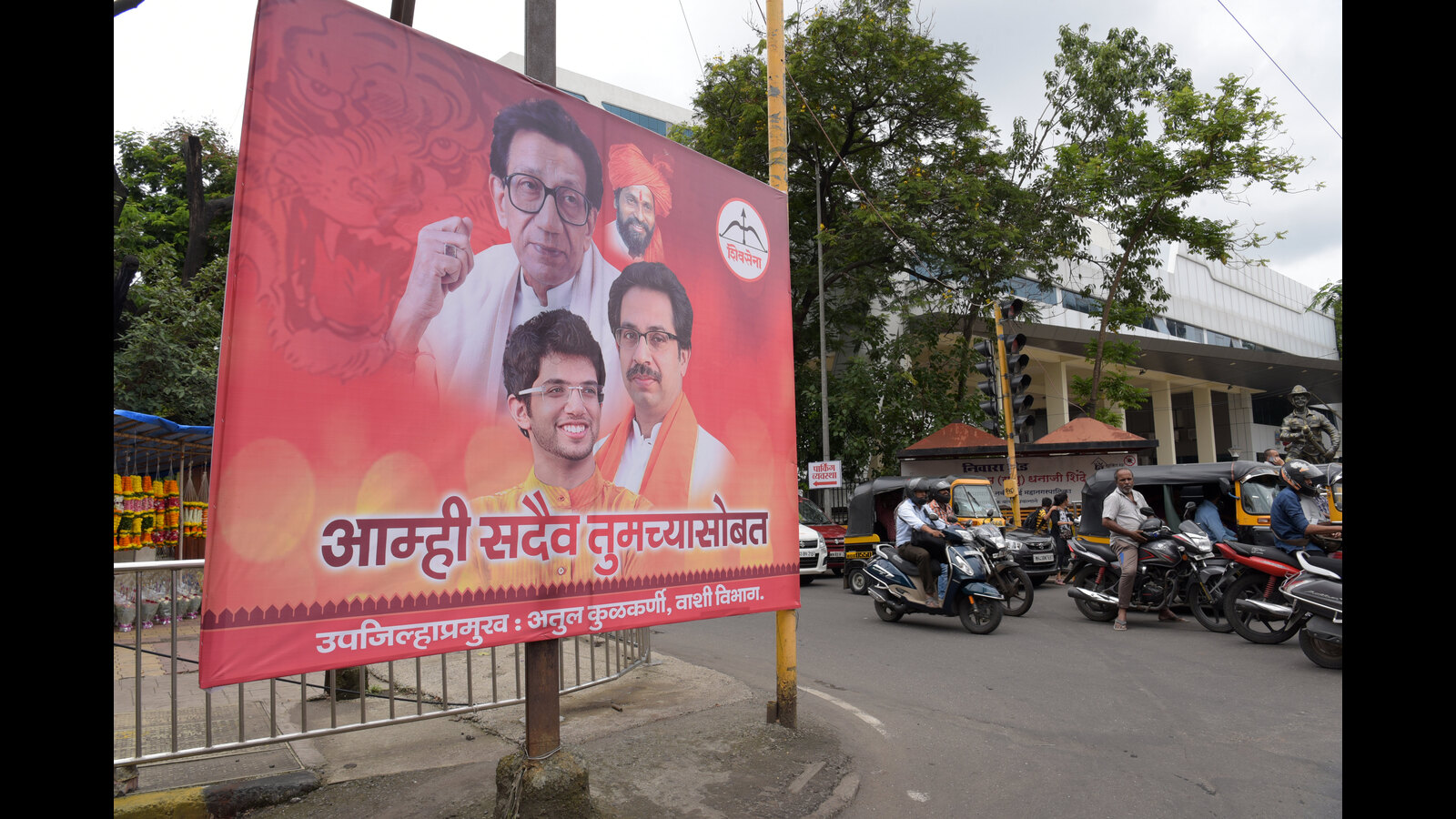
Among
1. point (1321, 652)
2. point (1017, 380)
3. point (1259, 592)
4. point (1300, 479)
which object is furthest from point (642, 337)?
point (1017, 380)

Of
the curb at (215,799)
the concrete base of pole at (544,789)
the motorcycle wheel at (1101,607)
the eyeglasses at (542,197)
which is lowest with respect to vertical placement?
the motorcycle wheel at (1101,607)

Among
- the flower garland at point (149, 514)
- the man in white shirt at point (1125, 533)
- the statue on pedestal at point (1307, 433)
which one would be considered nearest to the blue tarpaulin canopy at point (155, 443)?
the flower garland at point (149, 514)

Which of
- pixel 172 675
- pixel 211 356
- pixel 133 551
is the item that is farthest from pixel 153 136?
pixel 172 675

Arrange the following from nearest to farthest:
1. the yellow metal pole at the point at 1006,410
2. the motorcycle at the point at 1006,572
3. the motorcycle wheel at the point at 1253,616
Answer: the motorcycle wheel at the point at 1253,616 → the motorcycle at the point at 1006,572 → the yellow metal pole at the point at 1006,410

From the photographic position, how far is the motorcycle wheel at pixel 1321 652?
7312 millimetres

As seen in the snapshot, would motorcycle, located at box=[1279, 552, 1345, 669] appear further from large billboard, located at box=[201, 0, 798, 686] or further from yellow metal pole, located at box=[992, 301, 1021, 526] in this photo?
yellow metal pole, located at box=[992, 301, 1021, 526]

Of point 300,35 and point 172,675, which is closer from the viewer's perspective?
point 300,35

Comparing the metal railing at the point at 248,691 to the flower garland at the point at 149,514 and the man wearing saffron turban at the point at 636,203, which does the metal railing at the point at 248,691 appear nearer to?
the man wearing saffron turban at the point at 636,203

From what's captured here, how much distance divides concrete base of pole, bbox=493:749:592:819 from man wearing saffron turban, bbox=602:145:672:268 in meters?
2.53

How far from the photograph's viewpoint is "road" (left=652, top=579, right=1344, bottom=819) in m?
4.50

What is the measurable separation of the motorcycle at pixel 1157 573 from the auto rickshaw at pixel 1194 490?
1727 millimetres

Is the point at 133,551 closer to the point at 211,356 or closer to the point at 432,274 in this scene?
the point at 211,356

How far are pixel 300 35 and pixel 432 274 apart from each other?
3.40ft

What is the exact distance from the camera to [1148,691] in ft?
22.5
